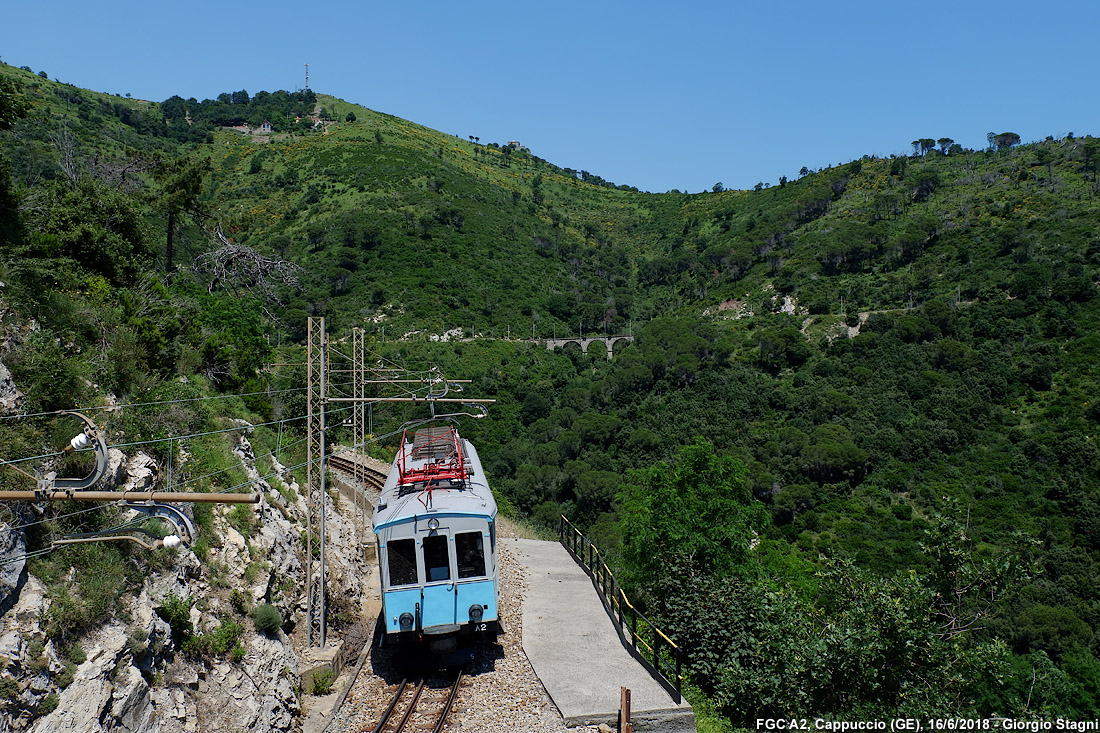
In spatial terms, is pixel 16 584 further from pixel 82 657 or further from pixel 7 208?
pixel 7 208

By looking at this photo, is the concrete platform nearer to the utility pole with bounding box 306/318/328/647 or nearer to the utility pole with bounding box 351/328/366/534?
the utility pole with bounding box 306/318/328/647

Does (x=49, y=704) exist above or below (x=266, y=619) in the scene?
above

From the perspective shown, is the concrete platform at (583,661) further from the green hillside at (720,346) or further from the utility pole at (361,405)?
the utility pole at (361,405)

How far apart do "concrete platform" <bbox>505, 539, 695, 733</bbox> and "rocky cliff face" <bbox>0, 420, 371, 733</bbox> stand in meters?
3.94

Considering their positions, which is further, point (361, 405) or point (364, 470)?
point (364, 470)

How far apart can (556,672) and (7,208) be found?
45.4 feet

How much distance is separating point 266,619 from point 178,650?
1.87 metres

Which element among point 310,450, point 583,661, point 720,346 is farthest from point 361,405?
point 720,346

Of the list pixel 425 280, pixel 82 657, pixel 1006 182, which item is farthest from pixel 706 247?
pixel 82 657

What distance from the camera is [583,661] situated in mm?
11328

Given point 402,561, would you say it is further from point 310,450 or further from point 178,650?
point 178,650

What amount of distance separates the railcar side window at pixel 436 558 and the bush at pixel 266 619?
2378 millimetres

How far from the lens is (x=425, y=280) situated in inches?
2665

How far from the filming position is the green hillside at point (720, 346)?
10.7 metres
